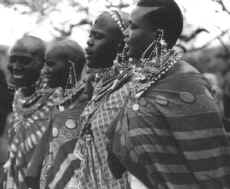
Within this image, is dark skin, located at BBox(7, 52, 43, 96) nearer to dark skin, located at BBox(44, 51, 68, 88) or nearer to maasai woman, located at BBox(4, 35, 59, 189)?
maasai woman, located at BBox(4, 35, 59, 189)

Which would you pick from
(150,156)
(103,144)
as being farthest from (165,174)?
(103,144)

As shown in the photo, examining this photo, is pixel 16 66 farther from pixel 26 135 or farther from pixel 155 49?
pixel 155 49

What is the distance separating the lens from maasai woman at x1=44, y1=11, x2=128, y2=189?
15.3 feet

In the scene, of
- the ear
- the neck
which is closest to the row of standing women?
the ear

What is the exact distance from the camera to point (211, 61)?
1466cm

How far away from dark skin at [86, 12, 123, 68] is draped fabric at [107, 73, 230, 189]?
4.13ft

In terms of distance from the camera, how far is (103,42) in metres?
5.27

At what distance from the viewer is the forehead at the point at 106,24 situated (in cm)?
529

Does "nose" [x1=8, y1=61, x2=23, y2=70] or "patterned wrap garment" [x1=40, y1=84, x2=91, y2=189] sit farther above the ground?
"nose" [x1=8, y1=61, x2=23, y2=70]

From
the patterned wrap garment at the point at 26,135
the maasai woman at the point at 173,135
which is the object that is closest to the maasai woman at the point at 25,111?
the patterned wrap garment at the point at 26,135

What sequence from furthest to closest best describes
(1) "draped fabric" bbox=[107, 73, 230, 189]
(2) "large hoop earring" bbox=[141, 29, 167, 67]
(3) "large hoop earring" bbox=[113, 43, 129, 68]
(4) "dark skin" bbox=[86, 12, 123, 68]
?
Answer: (4) "dark skin" bbox=[86, 12, 123, 68] < (3) "large hoop earring" bbox=[113, 43, 129, 68] < (2) "large hoop earring" bbox=[141, 29, 167, 67] < (1) "draped fabric" bbox=[107, 73, 230, 189]

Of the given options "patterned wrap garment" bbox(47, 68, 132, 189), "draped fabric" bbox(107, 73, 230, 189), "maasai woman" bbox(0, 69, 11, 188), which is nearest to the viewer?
"draped fabric" bbox(107, 73, 230, 189)

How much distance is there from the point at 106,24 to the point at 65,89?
960mm

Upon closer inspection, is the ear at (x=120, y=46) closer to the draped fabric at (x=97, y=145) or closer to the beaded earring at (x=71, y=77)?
the draped fabric at (x=97, y=145)
